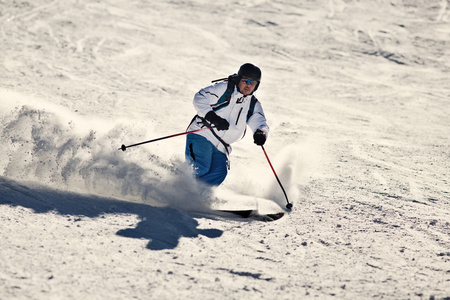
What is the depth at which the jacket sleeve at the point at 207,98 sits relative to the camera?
5262 millimetres

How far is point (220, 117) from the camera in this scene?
518cm

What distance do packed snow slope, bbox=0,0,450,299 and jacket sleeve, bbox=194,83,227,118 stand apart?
28.5 inches

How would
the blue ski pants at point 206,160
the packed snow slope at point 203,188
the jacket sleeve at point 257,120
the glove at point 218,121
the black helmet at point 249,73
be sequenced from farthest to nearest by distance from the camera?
1. the jacket sleeve at point 257,120
2. the blue ski pants at point 206,160
3. the black helmet at point 249,73
4. the glove at point 218,121
5. the packed snow slope at point 203,188

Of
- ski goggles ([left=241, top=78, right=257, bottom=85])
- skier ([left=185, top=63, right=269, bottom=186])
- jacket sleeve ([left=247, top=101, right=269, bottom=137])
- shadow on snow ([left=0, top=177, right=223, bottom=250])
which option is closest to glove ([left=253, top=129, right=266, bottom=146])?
skier ([left=185, top=63, right=269, bottom=186])

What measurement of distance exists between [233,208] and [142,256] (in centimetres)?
178

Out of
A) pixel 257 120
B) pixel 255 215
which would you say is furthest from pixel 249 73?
pixel 255 215

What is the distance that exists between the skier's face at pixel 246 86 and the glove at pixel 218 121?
46 cm

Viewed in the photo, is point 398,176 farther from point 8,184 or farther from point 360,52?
point 360,52

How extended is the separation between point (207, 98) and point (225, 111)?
0.26m

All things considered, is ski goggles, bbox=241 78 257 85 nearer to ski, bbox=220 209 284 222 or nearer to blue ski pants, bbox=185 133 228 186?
blue ski pants, bbox=185 133 228 186

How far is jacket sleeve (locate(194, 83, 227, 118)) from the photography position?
5.26 meters

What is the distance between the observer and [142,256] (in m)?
3.79

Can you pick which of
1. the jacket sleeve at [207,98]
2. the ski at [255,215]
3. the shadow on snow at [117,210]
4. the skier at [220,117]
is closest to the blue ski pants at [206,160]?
the skier at [220,117]

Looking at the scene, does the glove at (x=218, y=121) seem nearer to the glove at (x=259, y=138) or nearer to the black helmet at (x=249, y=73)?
the glove at (x=259, y=138)
